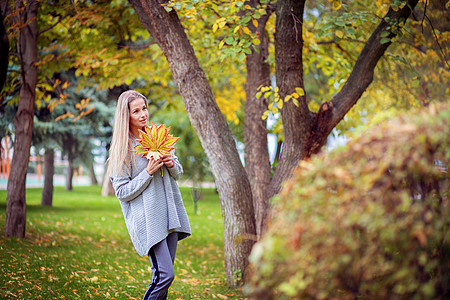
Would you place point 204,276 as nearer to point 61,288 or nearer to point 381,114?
point 61,288

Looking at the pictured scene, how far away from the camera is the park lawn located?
442cm

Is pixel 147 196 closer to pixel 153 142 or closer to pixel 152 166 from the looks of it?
pixel 152 166

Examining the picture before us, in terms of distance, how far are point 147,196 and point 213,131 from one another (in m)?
1.65

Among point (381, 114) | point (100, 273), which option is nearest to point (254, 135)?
point (100, 273)

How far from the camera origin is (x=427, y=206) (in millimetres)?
1647

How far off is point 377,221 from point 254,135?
437 cm

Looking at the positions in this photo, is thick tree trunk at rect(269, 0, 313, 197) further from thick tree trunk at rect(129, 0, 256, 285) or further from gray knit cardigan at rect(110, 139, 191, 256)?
gray knit cardigan at rect(110, 139, 191, 256)

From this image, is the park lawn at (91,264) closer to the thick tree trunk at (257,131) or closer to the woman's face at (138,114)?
the thick tree trunk at (257,131)

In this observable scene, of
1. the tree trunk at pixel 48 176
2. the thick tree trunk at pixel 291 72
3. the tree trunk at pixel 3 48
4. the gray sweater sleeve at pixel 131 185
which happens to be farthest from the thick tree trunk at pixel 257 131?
the tree trunk at pixel 48 176

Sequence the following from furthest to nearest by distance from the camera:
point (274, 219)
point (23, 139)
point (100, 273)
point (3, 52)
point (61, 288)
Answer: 1. point (23, 139)
2. point (100, 273)
3. point (61, 288)
4. point (3, 52)
5. point (274, 219)

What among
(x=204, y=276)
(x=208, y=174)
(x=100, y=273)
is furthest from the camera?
(x=208, y=174)

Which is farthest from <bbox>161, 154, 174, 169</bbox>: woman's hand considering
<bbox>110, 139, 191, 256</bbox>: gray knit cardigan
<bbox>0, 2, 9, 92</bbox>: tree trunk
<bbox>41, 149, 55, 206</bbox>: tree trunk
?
<bbox>41, 149, 55, 206</bbox>: tree trunk

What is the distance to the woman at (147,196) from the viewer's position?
2.99 meters

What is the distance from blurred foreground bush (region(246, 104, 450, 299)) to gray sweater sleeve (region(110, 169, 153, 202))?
5.05ft
